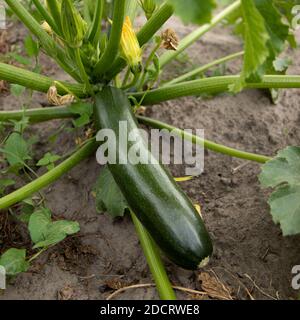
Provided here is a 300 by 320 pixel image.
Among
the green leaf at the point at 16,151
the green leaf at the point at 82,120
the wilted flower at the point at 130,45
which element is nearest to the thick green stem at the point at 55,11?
the wilted flower at the point at 130,45

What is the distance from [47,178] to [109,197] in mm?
217

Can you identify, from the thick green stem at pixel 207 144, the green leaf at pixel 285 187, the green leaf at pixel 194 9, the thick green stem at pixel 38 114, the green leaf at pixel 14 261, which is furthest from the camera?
the thick green stem at pixel 38 114

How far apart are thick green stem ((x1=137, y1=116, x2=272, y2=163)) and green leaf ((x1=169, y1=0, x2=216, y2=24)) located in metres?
0.81

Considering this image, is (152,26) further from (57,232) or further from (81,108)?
(57,232)

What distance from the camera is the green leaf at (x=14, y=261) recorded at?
65.1 inches

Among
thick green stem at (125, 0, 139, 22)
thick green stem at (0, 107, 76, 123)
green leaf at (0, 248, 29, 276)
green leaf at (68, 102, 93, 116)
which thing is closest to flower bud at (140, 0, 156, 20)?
thick green stem at (125, 0, 139, 22)

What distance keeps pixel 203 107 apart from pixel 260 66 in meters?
1.04

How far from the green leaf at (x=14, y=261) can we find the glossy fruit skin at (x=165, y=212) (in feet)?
1.21

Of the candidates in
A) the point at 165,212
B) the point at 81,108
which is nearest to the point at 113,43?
the point at 81,108

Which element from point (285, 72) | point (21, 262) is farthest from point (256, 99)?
point (21, 262)

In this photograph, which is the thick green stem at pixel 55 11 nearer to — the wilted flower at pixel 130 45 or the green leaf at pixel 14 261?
the wilted flower at pixel 130 45

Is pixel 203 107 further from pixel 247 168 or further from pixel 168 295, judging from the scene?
pixel 168 295

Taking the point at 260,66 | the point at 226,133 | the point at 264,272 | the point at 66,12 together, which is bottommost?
the point at 264,272

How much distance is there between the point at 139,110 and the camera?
7.25 feet
